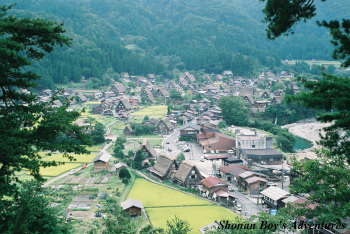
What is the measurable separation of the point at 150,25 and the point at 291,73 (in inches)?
2557

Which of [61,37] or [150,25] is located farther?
[150,25]

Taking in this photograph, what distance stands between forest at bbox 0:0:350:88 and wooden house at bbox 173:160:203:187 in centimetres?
3450

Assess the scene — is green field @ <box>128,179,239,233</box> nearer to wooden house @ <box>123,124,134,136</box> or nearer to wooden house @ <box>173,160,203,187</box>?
wooden house @ <box>173,160,203,187</box>

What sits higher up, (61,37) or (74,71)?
(61,37)

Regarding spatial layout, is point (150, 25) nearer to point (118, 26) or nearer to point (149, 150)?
point (118, 26)

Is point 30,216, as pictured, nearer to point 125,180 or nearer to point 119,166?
point 125,180

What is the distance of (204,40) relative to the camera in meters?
105

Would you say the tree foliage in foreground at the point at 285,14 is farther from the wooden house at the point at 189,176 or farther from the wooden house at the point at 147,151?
the wooden house at the point at 147,151

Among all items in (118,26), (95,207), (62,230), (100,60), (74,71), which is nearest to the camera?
(62,230)

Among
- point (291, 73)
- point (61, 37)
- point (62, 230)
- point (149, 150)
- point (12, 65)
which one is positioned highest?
point (61, 37)

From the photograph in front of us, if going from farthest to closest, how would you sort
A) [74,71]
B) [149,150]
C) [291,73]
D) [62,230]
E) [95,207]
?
[291,73], [74,71], [149,150], [95,207], [62,230]

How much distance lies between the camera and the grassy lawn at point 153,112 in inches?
1583

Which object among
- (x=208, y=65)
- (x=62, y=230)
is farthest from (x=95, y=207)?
(x=208, y=65)

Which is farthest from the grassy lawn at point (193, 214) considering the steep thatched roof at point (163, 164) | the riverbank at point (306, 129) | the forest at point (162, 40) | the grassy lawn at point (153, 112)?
the forest at point (162, 40)
